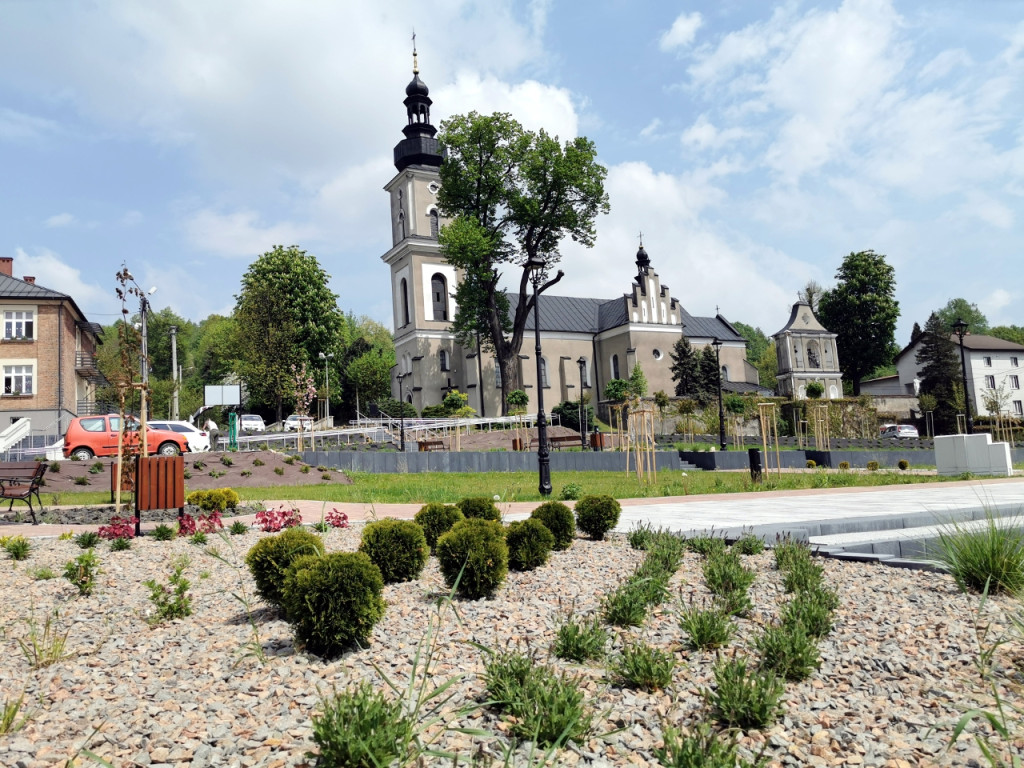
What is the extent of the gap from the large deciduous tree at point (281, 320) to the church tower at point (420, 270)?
5653 millimetres

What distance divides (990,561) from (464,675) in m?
4.19

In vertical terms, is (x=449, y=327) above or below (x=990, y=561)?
above

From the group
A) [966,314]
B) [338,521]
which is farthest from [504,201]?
[966,314]

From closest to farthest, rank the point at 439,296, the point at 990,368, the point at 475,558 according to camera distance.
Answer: the point at 475,558 < the point at 439,296 < the point at 990,368

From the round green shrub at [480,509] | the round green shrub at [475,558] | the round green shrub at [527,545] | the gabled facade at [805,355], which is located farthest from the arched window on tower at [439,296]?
the round green shrub at [475,558]

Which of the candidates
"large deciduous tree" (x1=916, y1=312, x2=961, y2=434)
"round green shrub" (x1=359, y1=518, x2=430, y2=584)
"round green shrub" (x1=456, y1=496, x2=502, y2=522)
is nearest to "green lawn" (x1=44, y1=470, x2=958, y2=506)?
"round green shrub" (x1=456, y1=496, x2=502, y2=522)

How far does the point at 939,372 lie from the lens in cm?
5538

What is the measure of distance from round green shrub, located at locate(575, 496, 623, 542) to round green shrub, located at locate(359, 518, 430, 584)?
8.80ft

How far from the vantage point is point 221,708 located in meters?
3.53

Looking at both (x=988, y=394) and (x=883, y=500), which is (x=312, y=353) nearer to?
(x=883, y=500)

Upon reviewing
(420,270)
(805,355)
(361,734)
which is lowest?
(361,734)

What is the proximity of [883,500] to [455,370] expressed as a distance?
40542mm

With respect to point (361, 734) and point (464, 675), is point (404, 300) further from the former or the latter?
point (361, 734)

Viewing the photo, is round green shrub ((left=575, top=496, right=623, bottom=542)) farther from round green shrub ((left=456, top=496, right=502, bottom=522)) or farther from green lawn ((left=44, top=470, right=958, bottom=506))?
green lawn ((left=44, top=470, right=958, bottom=506))
